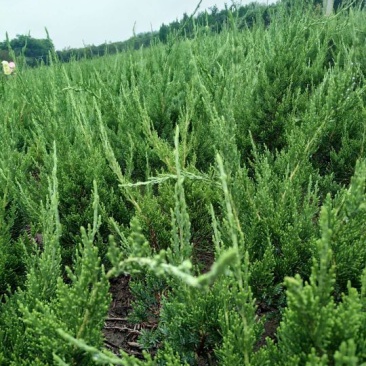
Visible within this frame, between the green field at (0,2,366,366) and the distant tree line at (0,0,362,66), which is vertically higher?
the distant tree line at (0,0,362,66)

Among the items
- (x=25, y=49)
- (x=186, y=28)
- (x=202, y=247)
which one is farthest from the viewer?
(x=186, y=28)

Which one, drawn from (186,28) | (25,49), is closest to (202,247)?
(25,49)

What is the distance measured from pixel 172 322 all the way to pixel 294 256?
50 centimetres

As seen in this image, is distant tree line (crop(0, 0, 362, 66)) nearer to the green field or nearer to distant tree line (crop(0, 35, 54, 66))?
distant tree line (crop(0, 35, 54, 66))

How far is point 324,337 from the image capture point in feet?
2.92

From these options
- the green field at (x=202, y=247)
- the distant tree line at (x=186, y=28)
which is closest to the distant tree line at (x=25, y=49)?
the distant tree line at (x=186, y=28)

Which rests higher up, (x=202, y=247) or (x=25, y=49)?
(x=25, y=49)

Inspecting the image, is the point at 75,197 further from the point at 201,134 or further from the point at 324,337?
the point at 324,337

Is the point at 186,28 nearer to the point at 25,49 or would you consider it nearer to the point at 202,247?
the point at 25,49

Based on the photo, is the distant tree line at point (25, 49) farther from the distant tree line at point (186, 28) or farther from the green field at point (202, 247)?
the green field at point (202, 247)

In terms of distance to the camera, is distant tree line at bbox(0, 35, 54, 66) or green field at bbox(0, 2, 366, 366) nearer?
green field at bbox(0, 2, 366, 366)

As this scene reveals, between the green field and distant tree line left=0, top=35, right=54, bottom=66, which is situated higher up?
distant tree line left=0, top=35, right=54, bottom=66

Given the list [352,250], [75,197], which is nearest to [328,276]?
[352,250]

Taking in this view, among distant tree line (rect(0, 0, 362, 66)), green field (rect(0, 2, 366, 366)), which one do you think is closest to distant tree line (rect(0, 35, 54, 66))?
distant tree line (rect(0, 0, 362, 66))
